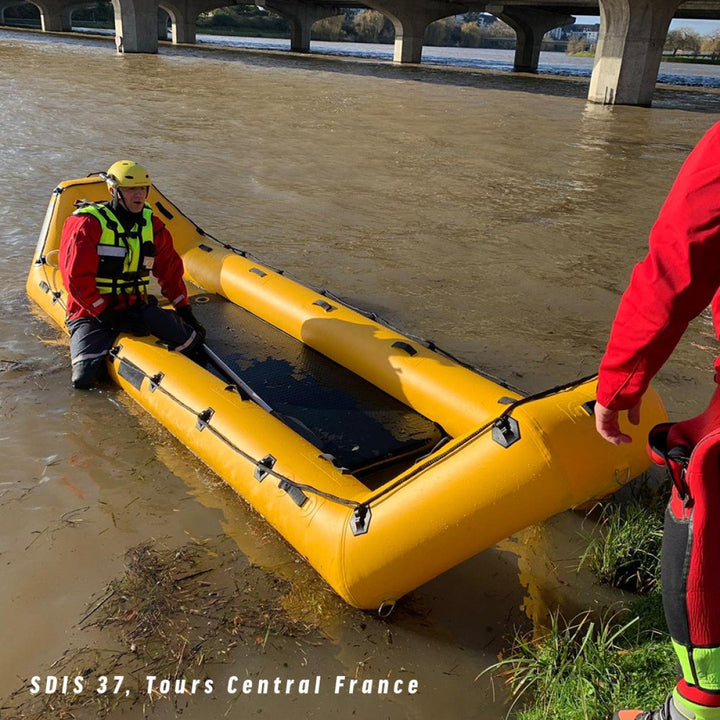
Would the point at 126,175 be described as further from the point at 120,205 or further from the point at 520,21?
the point at 520,21

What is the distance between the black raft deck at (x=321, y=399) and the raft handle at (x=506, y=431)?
2.76 ft

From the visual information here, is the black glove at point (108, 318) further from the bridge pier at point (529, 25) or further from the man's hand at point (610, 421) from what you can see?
the bridge pier at point (529, 25)

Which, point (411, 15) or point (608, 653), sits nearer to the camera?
point (608, 653)

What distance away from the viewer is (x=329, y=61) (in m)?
26.6

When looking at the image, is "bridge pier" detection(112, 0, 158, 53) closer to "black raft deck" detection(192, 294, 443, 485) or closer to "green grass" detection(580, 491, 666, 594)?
"black raft deck" detection(192, 294, 443, 485)

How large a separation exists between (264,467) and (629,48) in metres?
16.7

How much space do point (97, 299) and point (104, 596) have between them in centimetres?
164

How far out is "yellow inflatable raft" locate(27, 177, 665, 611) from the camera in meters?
1.97

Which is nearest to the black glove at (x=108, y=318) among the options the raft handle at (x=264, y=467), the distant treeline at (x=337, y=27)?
the raft handle at (x=264, y=467)

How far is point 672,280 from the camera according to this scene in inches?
46.6

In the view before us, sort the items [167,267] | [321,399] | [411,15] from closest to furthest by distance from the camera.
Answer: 1. [321,399]
2. [167,267]
3. [411,15]

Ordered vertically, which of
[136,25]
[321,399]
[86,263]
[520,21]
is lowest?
[321,399]

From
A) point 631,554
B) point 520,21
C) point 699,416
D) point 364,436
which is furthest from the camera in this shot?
point 520,21

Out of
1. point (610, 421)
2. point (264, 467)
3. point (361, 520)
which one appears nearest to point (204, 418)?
point (264, 467)
